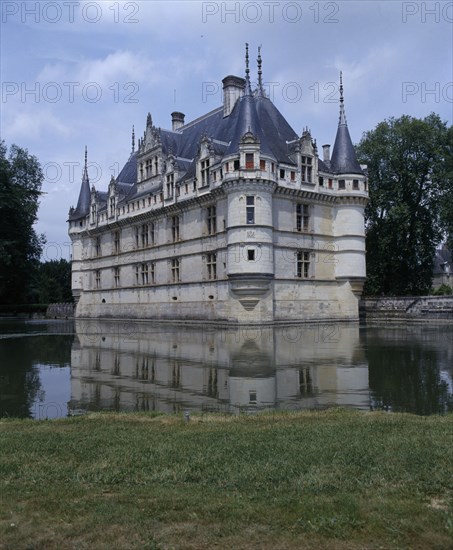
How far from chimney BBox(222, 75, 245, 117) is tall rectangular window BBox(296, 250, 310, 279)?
12.4 meters

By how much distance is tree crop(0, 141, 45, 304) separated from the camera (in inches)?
1801

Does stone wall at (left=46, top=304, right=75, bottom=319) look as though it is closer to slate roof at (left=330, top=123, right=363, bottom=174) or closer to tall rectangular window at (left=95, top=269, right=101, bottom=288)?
tall rectangular window at (left=95, top=269, right=101, bottom=288)

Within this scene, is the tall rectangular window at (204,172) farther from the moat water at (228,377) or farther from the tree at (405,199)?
the moat water at (228,377)

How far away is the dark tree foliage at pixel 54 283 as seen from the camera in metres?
79.6

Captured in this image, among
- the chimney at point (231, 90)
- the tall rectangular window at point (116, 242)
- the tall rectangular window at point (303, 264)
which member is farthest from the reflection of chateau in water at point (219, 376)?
the tall rectangular window at point (116, 242)

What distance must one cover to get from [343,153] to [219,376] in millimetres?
27909

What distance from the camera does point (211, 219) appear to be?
35.2 meters

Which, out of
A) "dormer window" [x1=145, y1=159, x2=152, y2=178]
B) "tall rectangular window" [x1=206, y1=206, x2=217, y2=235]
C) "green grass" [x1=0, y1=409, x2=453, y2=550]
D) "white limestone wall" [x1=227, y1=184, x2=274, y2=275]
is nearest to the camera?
"green grass" [x1=0, y1=409, x2=453, y2=550]

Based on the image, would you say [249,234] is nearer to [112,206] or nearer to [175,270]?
[175,270]

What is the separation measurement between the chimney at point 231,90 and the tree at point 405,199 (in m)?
11.8

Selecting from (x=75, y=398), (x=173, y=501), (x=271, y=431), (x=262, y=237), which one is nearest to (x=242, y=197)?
(x=262, y=237)

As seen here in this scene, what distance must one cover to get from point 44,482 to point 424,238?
4100 centimetres

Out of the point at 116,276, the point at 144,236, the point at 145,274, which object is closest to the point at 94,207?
the point at 116,276

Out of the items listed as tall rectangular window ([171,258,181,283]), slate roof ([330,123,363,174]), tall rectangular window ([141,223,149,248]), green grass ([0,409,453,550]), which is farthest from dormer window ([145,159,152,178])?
green grass ([0,409,453,550])
